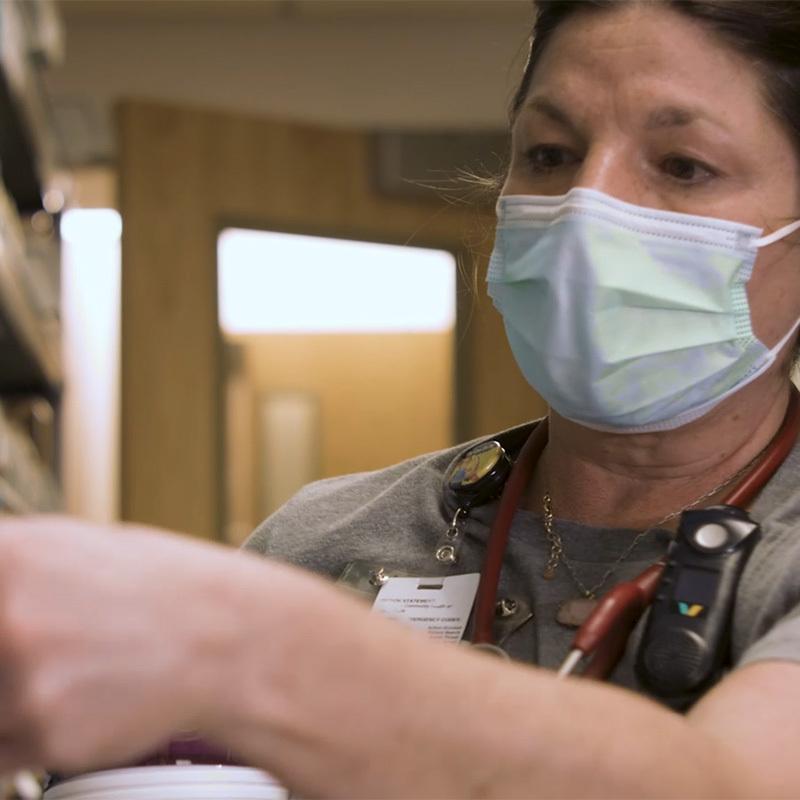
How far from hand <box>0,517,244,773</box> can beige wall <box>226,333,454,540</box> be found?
4055mm

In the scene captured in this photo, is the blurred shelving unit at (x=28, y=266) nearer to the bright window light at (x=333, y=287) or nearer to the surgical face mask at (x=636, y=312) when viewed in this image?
the bright window light at (x=333, y=287)

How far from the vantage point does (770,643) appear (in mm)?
994

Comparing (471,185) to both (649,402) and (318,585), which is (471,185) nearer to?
(649,402)

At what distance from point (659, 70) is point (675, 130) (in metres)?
0.06

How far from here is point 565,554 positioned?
130 centimetres

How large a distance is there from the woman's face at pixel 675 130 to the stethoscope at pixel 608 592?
143 mm

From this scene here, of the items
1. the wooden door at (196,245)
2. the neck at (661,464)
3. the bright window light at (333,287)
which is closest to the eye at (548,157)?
the neck at (661,464)

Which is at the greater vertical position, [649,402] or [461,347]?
[649,402]

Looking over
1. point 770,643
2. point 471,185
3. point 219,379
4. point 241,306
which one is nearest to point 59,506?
point 219,379

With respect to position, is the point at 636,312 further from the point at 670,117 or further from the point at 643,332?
the point at 670,117

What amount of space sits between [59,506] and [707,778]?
3.27m

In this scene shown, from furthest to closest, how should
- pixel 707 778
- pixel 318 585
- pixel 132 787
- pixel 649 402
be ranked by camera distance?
pixel 649 402, pixel 132 787, pixel 707 778, pixel 318 585

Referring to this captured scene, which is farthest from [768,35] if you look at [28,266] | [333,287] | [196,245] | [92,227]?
[92,227]

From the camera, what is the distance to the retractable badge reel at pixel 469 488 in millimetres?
1380
